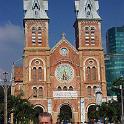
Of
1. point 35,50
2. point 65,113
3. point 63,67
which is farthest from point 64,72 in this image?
point 65,113

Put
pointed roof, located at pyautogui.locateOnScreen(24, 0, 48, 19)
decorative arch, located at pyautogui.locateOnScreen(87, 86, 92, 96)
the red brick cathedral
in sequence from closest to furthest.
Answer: the red brick cathedral < decorative arch, located at pyautogui.locateOnScreen(87, 86, 92, 96) < pointed roof, located at pyautogui.locateOnScreen(24, 0, 48, 19)

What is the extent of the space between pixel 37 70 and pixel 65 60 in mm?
5731

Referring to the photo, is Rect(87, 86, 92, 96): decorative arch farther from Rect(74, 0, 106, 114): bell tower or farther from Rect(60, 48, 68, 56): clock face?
Rect(60, 48, 68, 56): clock face

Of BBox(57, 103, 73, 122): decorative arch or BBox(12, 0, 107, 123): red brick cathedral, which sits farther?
BBox(57, 103, 73, 122): decorative arch

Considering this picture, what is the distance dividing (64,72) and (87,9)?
13766 mm

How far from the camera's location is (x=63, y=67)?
76000mm

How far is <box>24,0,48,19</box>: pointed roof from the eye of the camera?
7744 centimetres

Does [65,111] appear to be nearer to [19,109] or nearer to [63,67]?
[63,67]

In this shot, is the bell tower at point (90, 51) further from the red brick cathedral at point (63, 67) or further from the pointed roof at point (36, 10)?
the pointed roof at point (36, 10)

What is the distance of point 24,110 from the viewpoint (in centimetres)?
5588

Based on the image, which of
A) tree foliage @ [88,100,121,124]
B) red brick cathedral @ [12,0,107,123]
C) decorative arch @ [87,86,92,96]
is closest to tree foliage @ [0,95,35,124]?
tree foliage @ [88,100,121,124]

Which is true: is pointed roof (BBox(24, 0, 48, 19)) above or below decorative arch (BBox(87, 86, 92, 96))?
above

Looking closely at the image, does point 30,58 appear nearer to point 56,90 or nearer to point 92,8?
point 56,90

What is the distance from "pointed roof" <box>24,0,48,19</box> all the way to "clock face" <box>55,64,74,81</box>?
33.6ft
